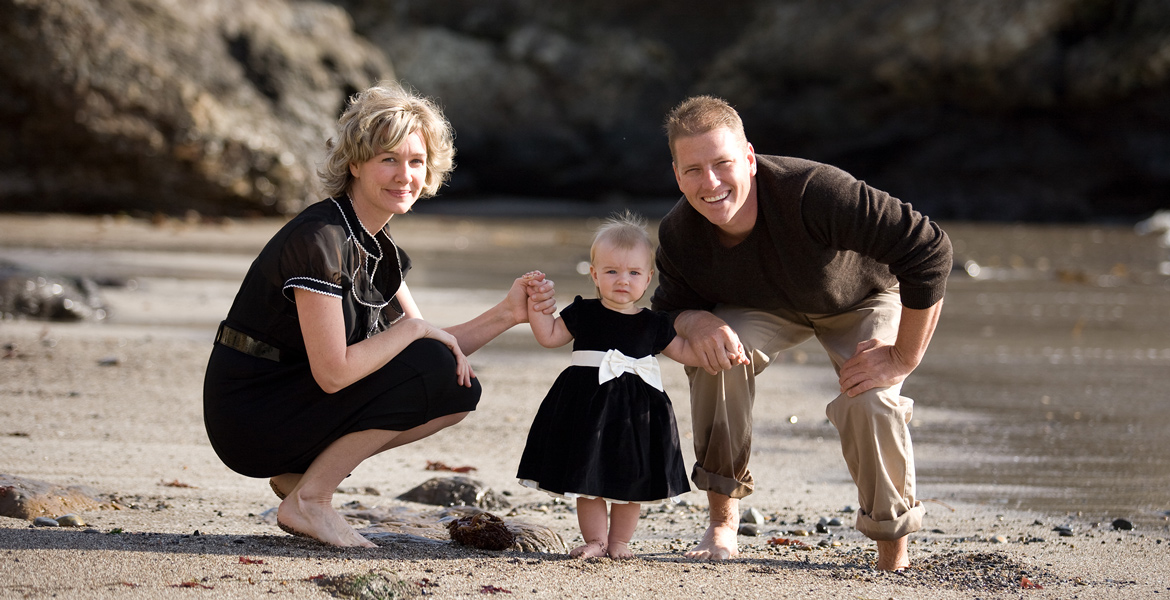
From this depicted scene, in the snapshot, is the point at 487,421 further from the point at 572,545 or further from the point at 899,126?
the point at 899,126

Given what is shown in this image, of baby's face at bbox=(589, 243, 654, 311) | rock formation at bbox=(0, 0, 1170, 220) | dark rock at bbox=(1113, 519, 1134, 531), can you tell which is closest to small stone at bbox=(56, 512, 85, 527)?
baby's face at bbox=(589, 243, 654, 311)

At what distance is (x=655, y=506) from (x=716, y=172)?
133 centimetres

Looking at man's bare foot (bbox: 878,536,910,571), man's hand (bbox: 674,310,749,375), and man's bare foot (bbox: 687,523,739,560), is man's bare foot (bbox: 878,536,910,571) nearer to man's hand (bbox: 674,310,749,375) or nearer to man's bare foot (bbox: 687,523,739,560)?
man's bare foot (bbox: 687,523,739,560)

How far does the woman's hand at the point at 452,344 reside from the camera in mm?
3059

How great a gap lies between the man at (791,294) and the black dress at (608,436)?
0.22 meters

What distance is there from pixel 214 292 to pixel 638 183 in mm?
19270

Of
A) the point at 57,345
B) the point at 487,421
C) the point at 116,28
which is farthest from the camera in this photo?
the point at 116,28

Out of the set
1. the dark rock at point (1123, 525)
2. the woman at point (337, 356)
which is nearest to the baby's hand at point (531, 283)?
the woman at point (337, 356)

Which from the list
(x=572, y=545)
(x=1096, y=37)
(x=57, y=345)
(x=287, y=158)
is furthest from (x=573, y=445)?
(x=1096, y=37)

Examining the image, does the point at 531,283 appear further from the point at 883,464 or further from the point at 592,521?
the point at 883,464

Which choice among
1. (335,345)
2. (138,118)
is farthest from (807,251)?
(138,118)

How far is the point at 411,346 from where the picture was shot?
3.04 metres

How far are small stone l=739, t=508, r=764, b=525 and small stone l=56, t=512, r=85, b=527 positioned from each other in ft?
6.45

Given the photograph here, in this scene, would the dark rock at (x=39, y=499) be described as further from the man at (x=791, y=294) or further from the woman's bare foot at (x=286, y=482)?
the man at (x=791, y=294)
